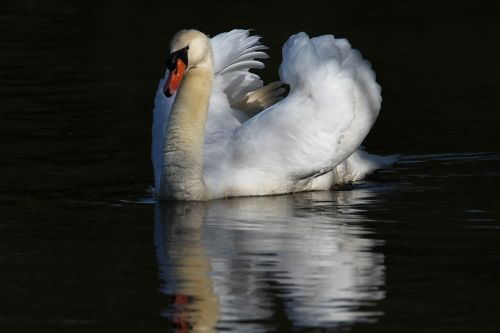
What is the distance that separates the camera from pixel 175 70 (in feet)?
38.4

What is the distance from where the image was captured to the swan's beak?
11.6 metres

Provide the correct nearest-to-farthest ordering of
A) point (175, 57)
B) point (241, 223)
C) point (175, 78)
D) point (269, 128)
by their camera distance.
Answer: point (241, 223) → point (175, 78) → point (175, 57) → point (269, 128)

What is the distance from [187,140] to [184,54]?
62cm

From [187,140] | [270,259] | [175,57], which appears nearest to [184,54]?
[175,57]

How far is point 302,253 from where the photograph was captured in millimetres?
10195

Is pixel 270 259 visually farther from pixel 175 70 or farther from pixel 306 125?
pixel 306 125

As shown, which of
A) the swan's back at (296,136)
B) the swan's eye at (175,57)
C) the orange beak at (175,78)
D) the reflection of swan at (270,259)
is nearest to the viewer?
the reflection of swan at (270,259)

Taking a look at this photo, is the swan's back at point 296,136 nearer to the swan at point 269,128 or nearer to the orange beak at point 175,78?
the swan at point 269,128

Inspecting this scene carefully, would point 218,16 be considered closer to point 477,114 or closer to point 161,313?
point 477,114

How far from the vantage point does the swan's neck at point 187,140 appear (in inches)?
469

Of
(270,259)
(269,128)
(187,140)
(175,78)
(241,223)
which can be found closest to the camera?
(270,259)

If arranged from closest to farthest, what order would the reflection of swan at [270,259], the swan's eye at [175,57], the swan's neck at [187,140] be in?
the reflection of swan at [270,259] < the swan's eye at [175,57] < the swan's neck at [187,140]

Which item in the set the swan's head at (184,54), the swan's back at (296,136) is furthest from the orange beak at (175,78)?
the swan's back at (296,136)

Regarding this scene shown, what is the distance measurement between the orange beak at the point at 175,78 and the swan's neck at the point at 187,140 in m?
0.26
